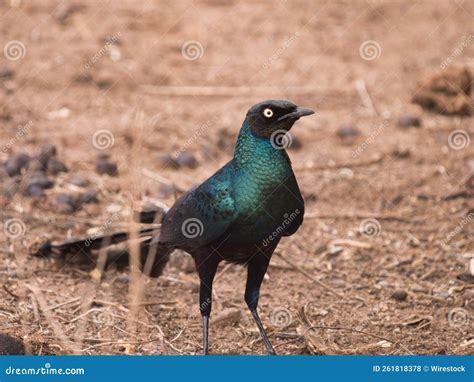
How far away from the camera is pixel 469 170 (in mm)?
8078

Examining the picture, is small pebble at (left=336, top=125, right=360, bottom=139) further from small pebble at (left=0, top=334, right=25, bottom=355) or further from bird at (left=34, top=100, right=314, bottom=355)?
small pebble at (left=0, top=334, right=25, bottom=355)

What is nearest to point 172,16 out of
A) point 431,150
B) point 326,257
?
point 431,150

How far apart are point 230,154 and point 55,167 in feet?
5.76

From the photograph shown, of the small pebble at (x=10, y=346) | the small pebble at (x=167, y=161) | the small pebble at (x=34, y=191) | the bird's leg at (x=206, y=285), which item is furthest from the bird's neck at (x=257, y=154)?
the small pebble at (x=167, y=161)

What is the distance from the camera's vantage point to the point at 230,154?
27.6 ft

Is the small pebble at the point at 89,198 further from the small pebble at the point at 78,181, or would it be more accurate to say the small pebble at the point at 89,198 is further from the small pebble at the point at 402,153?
the small pebble at the point at 402,153

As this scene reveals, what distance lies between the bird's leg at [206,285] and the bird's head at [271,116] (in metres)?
0.80

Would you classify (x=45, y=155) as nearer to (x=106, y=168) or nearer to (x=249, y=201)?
(x=106, y=168)

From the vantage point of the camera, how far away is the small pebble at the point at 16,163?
292 inches

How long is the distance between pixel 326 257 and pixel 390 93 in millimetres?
3747

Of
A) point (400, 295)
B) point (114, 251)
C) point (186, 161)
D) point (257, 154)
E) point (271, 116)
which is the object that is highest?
point (271, 116)

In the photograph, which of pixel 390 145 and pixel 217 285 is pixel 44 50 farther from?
pixel 217 285

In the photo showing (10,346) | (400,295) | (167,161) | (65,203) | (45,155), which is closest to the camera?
(10,346)

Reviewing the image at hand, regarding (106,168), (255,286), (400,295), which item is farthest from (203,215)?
(106,168)
